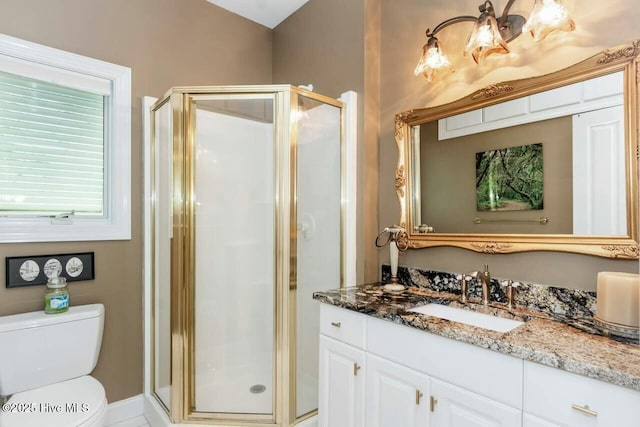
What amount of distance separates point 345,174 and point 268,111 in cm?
57

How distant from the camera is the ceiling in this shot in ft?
8.02

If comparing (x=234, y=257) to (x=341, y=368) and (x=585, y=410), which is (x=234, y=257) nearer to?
(x=341, y=368)

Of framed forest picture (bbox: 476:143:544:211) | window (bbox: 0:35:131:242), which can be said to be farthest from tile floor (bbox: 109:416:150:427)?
framed forest picture (bbox: 476:143:544:211)

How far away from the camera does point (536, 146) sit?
1.45m

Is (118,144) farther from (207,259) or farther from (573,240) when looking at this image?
(573,240)

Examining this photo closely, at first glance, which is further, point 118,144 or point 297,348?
point 118,144

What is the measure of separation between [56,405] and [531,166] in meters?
2.26

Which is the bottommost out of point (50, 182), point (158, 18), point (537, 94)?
point (50, 182)

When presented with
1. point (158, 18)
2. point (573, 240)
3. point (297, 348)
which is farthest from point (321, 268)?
point (158, 18)

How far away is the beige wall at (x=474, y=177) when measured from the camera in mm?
1374

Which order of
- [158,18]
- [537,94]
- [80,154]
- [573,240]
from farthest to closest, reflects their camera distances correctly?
[158,18]
[80,154]
[537,94]
[573,240]

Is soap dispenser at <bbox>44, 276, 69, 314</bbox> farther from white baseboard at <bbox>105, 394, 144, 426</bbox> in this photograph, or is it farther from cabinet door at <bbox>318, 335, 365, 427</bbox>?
cabinet door at <bbox>318, 335, 365, 427</bbox>

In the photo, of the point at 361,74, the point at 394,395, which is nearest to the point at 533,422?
the point at 394,395

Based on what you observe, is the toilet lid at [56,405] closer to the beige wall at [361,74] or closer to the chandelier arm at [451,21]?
the beige wall at [361,74]
